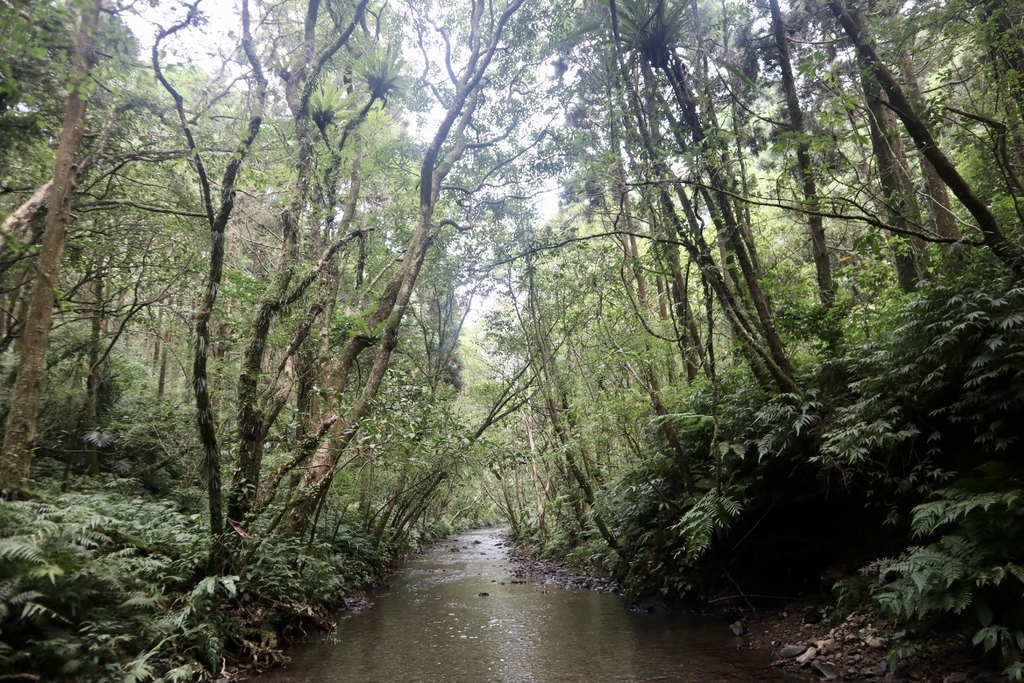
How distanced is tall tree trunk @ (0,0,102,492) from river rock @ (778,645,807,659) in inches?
357

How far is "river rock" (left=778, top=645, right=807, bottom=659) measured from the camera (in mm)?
5660

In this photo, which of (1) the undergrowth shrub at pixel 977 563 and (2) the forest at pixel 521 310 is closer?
(1) the undergrowth shrub at pixel 977 563

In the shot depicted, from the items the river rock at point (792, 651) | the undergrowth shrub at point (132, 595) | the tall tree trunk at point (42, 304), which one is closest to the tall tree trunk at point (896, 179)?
the river rock at point (792, 651)

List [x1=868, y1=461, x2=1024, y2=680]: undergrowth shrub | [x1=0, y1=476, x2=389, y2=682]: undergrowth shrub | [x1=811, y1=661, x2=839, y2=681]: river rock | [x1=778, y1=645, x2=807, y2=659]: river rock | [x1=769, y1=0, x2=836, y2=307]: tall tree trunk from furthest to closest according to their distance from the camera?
[x1=769, y1=0, x2=836, y2=307]: tall tree trunk → [x1=778, y1=645, x2=807, y2=659]: river rock → [x1=811, y1=661, x2=839, y2=681]: river rock → [x1=0, y1=476, x2=389, y2=682]: undergrowth shrub → [x1=868, y1=461, x2=1024, y2=680]: undergrowth shrub

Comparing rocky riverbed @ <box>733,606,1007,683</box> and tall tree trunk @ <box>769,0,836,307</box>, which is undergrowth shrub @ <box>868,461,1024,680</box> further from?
tall tree trunk @ <box>769,0,836,307</box>

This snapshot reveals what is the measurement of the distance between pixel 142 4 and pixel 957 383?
1094cm

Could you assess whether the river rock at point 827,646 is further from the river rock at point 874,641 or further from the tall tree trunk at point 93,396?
the tall tree trunk at point 93,396

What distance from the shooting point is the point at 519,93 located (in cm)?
1332

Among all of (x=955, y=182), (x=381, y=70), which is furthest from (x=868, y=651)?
(x=381, y=70)

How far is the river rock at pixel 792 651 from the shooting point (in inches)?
223

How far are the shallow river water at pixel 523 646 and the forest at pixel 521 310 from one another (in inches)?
33.6

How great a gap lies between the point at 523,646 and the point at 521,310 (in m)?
9.50

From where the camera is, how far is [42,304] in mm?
6844

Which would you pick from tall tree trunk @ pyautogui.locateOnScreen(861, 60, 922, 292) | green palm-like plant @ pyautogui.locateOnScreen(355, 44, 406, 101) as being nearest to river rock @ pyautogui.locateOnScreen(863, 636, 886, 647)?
tall tree trunk @ pyautogui.locateOnScreen(861, 60, 922, 292)
